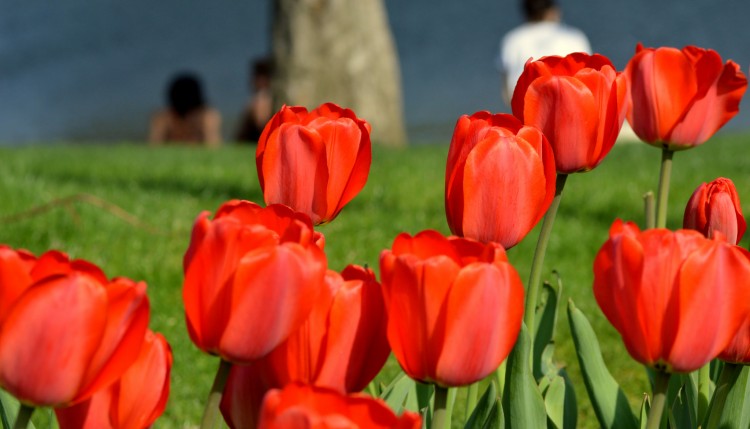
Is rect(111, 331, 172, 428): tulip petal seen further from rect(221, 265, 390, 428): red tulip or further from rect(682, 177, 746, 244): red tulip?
rect(682, 177, 746, 244): red tulip

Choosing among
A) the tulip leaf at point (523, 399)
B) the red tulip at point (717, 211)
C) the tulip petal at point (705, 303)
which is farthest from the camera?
the red tulip at point (717, 211)

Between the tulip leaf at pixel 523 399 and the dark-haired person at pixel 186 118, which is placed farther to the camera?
the dark-haired person at pixel 186 118

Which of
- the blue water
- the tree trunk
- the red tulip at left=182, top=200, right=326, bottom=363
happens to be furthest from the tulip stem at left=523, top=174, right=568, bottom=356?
the blue water

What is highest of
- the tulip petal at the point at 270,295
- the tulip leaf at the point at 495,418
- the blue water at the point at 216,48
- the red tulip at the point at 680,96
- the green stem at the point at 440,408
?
the red tulip at the point at 680,96

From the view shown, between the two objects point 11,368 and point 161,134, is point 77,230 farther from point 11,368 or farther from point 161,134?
point 161,134

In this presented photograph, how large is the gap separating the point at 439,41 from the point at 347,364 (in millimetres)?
21919

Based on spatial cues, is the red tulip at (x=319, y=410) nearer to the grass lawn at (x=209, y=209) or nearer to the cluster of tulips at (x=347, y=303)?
the cluster of tulips at (x=347, y=303)

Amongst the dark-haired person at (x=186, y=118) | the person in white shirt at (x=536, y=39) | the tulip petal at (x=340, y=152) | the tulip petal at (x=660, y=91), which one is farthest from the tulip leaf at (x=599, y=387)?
the dark-haired person at (x=186, y=118)

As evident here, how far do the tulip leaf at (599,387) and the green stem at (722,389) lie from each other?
0.32 m

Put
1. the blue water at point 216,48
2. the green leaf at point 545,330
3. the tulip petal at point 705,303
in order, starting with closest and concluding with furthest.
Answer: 1. the tulip petal at point 705,303
2. the green leaf at point 545,330
3. the blue water at point 216,48

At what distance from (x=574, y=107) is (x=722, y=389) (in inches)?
14.2

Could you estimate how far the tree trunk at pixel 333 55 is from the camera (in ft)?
36.0

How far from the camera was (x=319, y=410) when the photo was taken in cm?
84

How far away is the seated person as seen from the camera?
11703 mm
